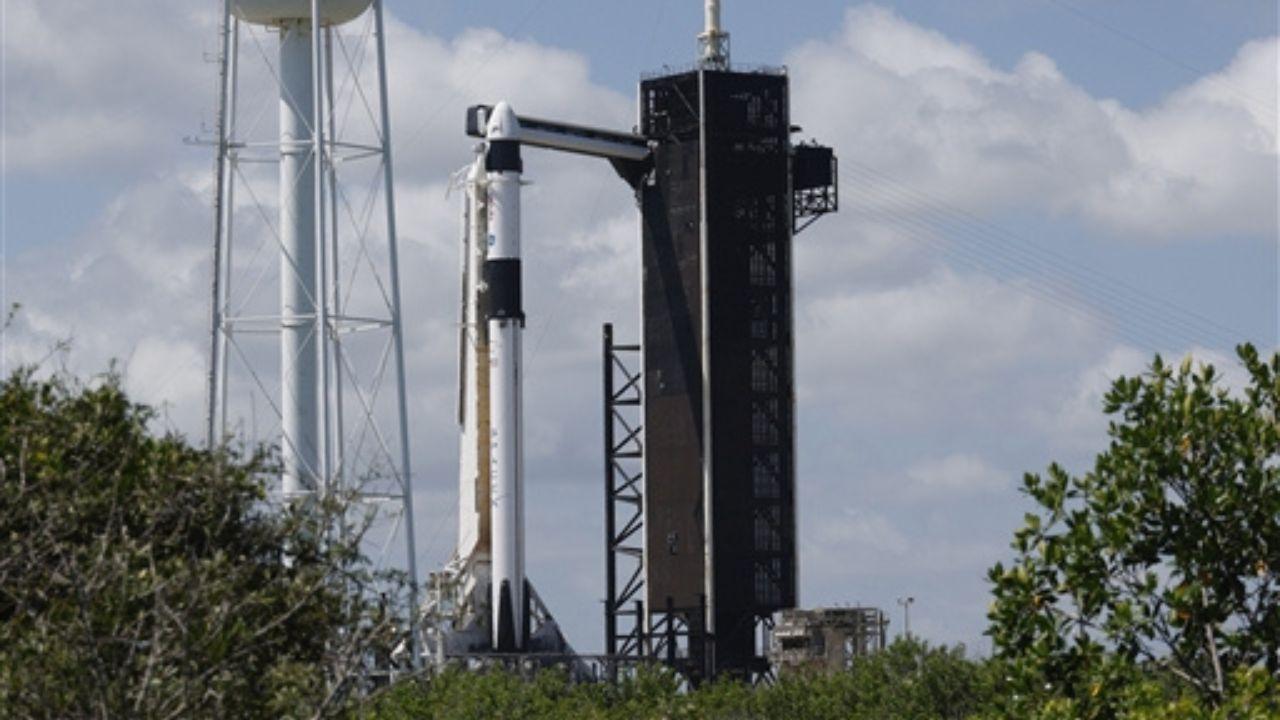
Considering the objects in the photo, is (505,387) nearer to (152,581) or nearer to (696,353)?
(696,353)

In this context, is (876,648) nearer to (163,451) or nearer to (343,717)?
(163,451)

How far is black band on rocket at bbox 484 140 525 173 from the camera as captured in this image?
3905 inches

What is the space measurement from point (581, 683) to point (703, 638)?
16.1ft

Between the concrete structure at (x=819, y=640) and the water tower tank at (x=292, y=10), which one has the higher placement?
the water tower tank at (x=292, y=10)

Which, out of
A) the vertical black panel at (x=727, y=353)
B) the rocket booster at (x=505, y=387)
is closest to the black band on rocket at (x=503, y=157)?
the rocket booster at (x=505, y=387)

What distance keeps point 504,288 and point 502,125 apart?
5.83 metres

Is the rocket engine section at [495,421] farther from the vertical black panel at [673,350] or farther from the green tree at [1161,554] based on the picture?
the green tree at [1161,554]

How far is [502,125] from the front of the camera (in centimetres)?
10000

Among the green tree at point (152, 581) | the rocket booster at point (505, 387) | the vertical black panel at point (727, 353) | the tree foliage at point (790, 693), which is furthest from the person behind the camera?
the vertical black panel at point (727, 353)

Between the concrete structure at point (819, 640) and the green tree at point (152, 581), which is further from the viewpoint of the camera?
the concrete structure at point (819, 640)

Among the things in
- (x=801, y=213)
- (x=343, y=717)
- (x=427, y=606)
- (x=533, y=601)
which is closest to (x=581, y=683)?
(x=533, y=601)

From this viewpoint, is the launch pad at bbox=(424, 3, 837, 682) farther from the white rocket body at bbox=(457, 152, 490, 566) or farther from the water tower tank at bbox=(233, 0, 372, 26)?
the water tower tank at bbox=(233, 0, 372, 26)

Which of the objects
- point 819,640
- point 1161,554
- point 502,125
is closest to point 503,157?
point 502,125

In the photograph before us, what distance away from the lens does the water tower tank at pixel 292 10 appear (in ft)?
245
